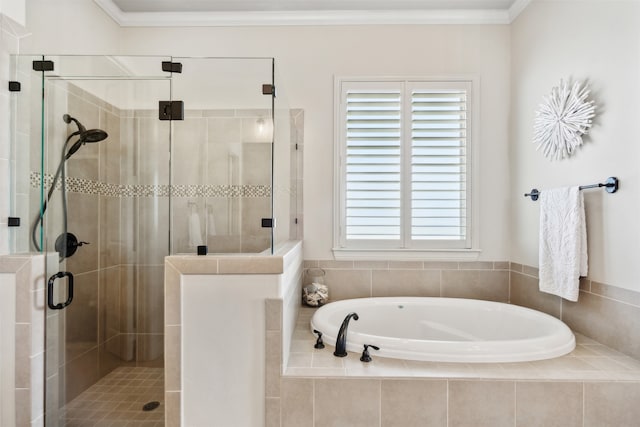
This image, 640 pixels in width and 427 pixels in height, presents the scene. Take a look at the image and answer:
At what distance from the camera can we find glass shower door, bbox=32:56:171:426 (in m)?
1.64

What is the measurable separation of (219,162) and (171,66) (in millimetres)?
531

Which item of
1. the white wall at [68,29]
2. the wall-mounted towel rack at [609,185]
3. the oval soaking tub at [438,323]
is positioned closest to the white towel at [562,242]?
the wall-mounted towel rack at [609,185]

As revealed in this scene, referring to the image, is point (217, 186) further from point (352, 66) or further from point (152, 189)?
point (352, 66)

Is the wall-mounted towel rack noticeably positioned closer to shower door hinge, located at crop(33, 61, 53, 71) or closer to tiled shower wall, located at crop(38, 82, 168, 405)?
tiled shower wall, located at crop(38, 82, 168, 405)

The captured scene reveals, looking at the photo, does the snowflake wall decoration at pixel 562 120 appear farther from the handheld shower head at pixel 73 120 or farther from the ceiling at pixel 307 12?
the handheld shower head at pixel 73 120

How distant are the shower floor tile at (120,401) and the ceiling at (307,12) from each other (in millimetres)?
2425

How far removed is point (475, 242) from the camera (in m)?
2.60

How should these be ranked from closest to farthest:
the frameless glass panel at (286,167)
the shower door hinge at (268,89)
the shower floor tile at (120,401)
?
the shower floor tile at (120,401), the shower door hinge at (268,89), the frameless glass panel at (286,167)

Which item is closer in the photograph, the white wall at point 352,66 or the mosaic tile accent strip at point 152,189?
the mosaic tile accent strip at point 152,189

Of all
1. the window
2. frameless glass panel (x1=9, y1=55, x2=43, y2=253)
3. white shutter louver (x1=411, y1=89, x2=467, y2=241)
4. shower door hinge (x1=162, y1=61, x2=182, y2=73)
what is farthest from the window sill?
frameless glass panel (x1=9, y1=55, x2=43, y2=253)

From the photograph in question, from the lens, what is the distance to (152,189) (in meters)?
1.65

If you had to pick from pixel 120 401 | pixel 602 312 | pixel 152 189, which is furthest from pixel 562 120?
pixel 120 401

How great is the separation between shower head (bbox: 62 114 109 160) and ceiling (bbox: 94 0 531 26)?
128 cm

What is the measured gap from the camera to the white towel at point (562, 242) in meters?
1.86
